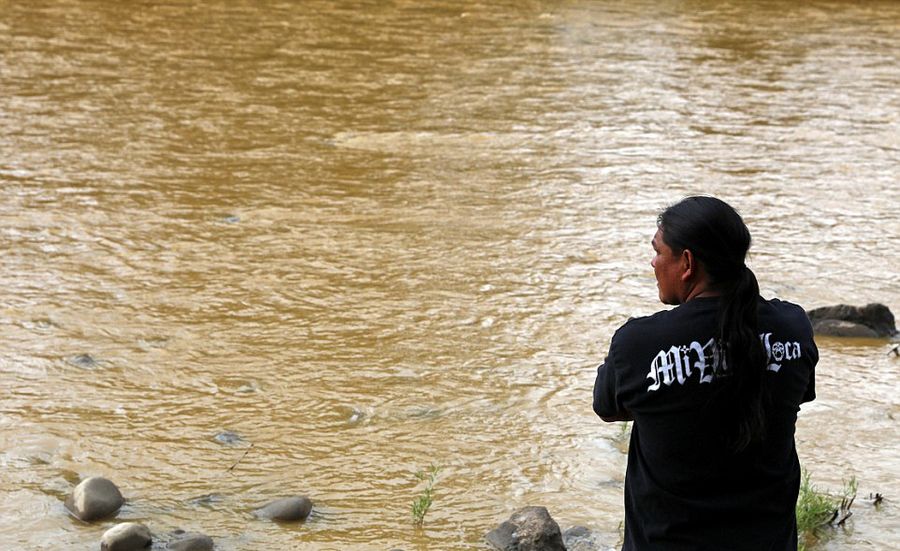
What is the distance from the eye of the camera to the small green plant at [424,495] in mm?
3969

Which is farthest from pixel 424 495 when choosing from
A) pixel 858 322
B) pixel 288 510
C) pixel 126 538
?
pixel 858 322

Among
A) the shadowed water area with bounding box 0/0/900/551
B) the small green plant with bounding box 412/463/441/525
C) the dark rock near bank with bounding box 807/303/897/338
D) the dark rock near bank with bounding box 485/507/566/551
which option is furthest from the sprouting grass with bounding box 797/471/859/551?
the dark rock near bank with bounding box 807/303/897/338

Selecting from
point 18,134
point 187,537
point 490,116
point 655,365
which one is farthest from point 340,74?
point 655,365

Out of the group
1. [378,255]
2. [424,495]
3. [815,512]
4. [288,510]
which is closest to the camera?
[815,512]

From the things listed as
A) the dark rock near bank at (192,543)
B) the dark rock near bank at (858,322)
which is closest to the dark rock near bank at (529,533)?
the dark rock near bank at (192,543)

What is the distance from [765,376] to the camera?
7.85ft

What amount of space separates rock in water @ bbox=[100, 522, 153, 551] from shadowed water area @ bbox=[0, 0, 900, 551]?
0.16 meters

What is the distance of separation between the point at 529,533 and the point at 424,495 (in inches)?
22.1

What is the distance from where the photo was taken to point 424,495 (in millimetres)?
4168

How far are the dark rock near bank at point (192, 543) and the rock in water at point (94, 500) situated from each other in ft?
0.94

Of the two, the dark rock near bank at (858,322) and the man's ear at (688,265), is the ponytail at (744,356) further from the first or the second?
the dark rock near bank at (858,322)

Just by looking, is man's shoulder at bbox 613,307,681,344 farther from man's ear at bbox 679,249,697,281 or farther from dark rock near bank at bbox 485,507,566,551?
dark rock near bank at bbox 485,507,566,551

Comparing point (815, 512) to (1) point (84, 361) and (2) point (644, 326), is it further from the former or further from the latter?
(1) point (84, 361)

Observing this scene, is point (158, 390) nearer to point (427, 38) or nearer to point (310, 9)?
point (427, 38)
